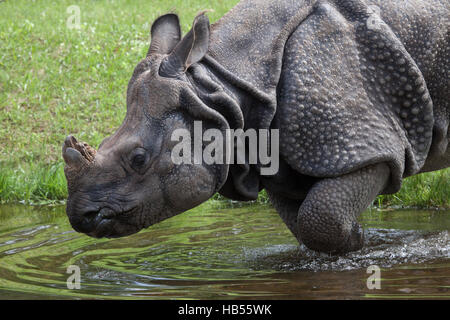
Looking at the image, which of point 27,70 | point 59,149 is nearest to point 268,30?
point 59,149

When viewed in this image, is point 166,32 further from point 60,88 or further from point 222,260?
point 60,88

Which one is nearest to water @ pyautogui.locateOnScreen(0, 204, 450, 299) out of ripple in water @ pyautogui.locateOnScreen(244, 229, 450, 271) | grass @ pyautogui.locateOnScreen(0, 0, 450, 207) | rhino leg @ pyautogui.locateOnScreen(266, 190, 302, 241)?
ripple in water @ pyautogui.locateOnScreen(244, 229, 450, 271)

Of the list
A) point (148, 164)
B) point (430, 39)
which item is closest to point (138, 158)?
point (148, 164)

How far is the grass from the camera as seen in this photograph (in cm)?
851

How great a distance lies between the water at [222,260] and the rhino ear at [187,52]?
4.37ft

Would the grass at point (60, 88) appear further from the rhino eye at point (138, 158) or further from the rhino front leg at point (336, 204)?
the rhino eye at point (138, 158)

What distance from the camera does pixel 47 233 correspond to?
668cm

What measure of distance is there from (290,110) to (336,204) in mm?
638

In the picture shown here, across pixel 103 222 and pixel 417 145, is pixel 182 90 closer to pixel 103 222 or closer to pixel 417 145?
pixel 103 222

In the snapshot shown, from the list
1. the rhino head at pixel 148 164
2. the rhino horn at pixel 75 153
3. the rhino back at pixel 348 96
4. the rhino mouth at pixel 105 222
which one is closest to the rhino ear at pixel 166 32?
the rhino head at pixel 148 164

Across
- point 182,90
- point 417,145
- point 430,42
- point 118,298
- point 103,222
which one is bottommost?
point 118,298

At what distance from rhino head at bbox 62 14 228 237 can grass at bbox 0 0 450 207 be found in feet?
12.3

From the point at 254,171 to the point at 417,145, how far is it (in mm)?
1084

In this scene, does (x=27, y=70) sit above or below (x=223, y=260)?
above
